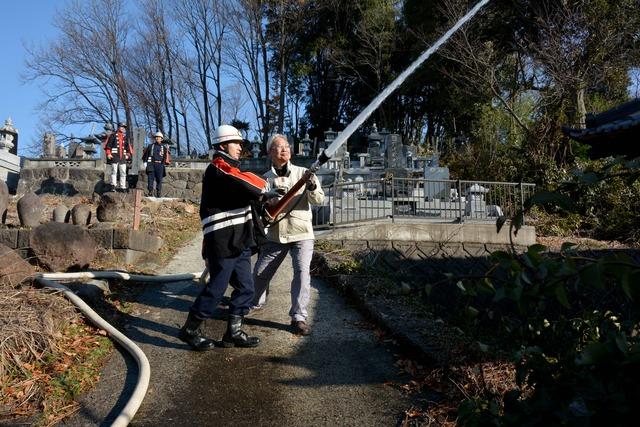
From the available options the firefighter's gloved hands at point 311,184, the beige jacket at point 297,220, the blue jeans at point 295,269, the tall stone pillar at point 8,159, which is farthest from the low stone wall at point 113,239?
the tall stone pillar at point 8,159

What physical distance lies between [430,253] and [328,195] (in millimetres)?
2676

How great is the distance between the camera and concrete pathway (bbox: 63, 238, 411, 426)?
3678 mm

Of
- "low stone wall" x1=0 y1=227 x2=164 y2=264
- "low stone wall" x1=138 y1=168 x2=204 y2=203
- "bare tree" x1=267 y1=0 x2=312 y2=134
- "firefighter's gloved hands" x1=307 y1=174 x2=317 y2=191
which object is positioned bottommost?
"low stone wall" x1=0 y1=227 x2=164 y2=264

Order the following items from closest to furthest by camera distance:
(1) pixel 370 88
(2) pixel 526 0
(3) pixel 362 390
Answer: (3) pixel 362 390 → (2) pixel 526 0 → (1) pixel 370 88

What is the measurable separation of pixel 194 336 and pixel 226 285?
0.51 meters

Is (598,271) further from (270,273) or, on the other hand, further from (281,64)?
(281,64)

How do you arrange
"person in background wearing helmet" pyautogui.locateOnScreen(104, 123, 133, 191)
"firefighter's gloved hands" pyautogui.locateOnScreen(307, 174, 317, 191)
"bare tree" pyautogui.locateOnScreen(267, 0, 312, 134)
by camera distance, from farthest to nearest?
1. "bare tree" pyautogui.locateOnScreen(267, 0, 312, 134)
2. "person in background wearing helmet" pyautogui.locateOnScreen(104, 123, 133, 191)
3. "firefighter's gloved hands" pyautogui.locateOnScreen(307, 174, 317, 191)

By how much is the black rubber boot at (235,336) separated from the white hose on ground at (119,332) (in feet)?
2.42

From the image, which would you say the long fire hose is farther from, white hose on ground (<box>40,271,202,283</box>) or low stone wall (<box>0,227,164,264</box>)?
low stone wall (<box>0,227,164,264</box>)

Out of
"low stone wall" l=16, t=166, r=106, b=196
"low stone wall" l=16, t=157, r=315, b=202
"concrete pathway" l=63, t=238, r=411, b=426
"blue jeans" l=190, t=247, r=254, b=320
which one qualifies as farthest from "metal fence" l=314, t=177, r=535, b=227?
"low stone wall" l=16, t=166, r=106, b=196

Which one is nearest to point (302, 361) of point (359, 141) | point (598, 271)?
point (598, 271)

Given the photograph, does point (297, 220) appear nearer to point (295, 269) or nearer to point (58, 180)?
point (295, 269)

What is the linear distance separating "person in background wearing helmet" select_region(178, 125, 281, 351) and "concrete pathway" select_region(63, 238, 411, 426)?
0.21m

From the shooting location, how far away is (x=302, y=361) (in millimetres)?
4645
